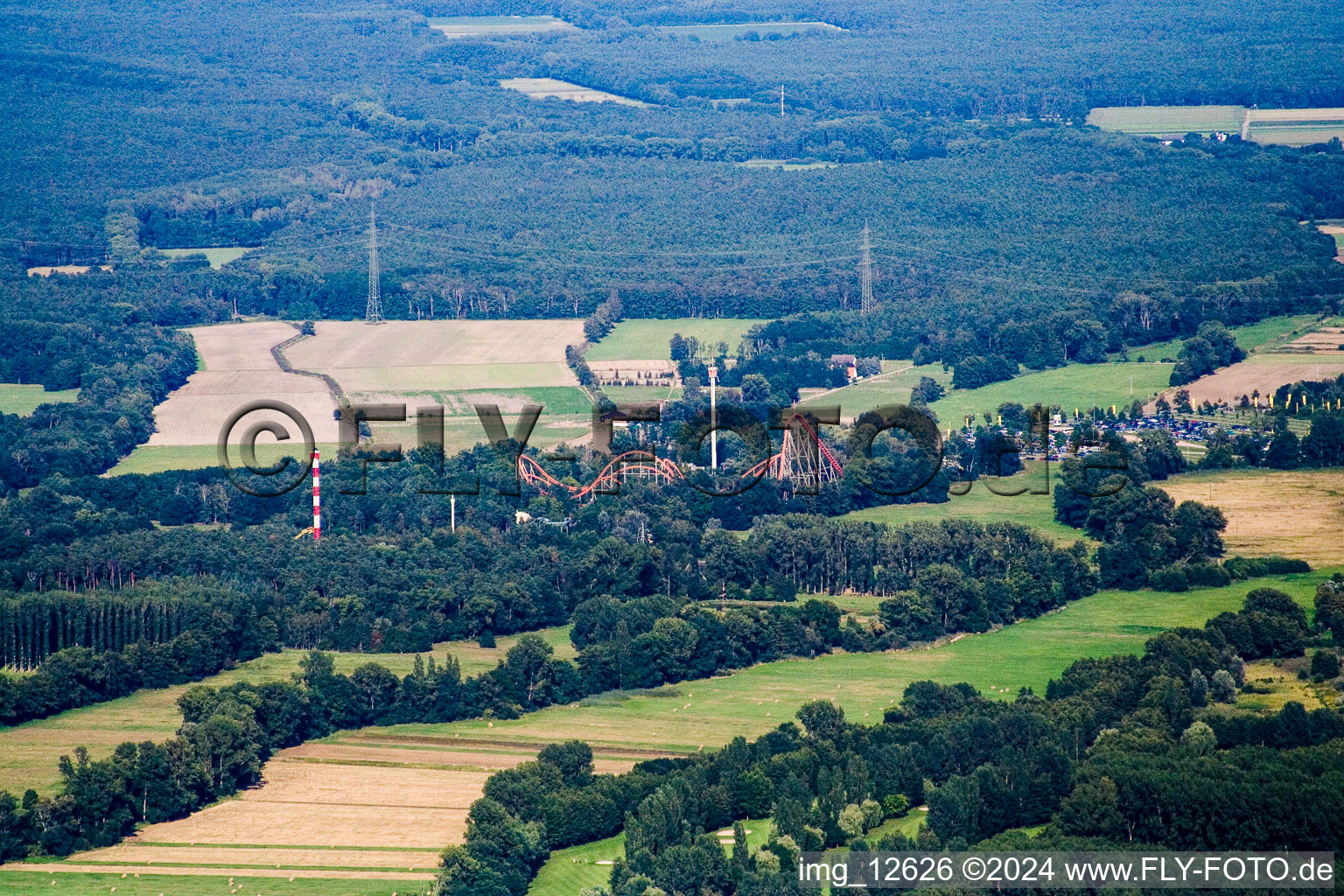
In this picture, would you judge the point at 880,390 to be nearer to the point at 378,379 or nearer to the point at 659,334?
the point at 659,334

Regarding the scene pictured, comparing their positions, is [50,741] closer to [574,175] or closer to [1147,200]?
[1147,200]

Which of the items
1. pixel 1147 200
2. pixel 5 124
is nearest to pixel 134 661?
pixel 1147 200

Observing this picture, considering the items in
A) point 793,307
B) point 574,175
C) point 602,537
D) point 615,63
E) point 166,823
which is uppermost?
point 615,63

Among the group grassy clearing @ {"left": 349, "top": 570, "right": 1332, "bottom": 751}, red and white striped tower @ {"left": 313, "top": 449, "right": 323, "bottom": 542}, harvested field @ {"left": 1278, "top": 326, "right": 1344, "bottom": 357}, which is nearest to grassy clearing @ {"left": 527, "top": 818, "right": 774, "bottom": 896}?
grassy clearing @ {"left": 349, "top": 570, "right": 1332, "bottom": 751}

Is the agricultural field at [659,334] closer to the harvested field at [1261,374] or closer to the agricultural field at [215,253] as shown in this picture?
the harvested field at [1261,374]

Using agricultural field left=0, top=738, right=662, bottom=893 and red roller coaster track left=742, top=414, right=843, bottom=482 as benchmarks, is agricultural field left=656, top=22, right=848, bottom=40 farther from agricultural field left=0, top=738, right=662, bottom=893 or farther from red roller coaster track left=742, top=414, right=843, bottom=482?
agricultural field left=0, top=738, right=662, bottom=893

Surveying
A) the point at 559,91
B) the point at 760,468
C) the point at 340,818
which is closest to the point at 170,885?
the point at 340,818
